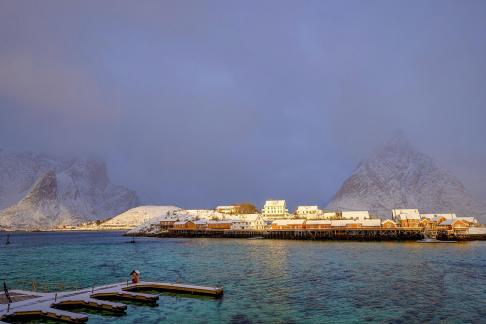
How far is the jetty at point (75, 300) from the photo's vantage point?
26.8 metres

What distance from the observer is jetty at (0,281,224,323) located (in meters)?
26.8

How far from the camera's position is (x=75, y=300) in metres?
30.4

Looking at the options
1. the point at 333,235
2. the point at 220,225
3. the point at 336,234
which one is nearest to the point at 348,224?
the point at 336,234

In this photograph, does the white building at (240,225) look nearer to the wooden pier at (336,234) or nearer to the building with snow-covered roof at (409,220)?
the wooden pier at (336,234)

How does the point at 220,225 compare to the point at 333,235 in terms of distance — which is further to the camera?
the point at 220,225

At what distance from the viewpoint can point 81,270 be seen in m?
52.9

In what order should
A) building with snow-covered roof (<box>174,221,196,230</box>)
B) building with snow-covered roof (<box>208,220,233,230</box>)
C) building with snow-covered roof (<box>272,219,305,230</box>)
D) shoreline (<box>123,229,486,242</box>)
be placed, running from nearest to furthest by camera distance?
shoreline (<box>123,229,486,242</box>) < building with snow-covered roof (<box>272,219,305,230</box>) < building with snow-covered roof (<box>208,220,233,230</box>) < building with snow-covered roof (<box>174,221,196,230</box>)

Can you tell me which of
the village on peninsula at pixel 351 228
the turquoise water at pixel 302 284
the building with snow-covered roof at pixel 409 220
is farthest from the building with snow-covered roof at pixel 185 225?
the turquoise water at pixel 302 284

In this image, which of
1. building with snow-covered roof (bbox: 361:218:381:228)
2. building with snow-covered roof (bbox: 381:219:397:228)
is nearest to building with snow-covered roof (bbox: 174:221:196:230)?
building with snow-covered roof (bbox: 361:218:381:228)

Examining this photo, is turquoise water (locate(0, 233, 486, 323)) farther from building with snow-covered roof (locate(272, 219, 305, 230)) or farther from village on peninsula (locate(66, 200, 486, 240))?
building with snow-covered roof (locate(272, 219, 305, 230))

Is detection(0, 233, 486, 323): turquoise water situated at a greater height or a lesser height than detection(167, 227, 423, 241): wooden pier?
lesser

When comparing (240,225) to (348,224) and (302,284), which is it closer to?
(348,224)

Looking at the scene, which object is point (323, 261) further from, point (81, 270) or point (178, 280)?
point (81, 270)

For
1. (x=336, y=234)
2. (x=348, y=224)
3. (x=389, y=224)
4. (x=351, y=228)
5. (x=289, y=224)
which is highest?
(x=289, y=224)
